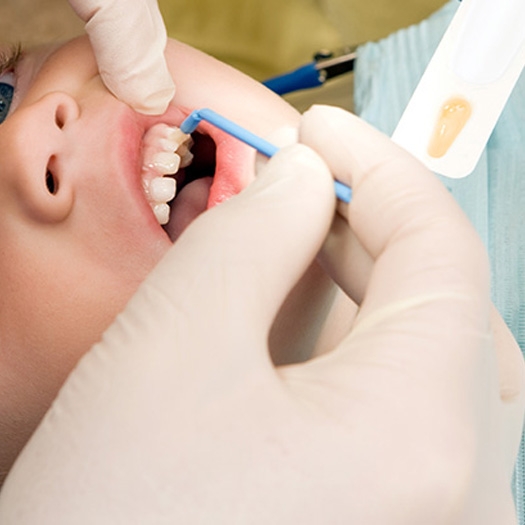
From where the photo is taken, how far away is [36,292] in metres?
0.97

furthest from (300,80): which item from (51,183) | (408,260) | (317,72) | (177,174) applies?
(408,260)

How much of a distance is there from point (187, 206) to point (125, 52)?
25cm

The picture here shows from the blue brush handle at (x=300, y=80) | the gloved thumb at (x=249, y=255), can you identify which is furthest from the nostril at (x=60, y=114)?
the blue brush handle at (x=300, y=80)

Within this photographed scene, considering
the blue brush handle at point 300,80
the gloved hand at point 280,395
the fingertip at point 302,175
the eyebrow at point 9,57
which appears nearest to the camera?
the gloved hand at point 280,395

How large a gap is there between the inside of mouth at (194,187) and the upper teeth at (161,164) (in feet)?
0.17

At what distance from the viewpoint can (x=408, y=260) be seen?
751 millimetres

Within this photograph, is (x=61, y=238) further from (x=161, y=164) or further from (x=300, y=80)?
(x=300, y=80)

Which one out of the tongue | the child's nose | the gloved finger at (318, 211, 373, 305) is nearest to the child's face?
the child's nose

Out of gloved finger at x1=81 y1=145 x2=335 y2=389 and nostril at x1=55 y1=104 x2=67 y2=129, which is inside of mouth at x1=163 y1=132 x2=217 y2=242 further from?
gloved finger at x1=81 y1=145 x2=335 y2=389

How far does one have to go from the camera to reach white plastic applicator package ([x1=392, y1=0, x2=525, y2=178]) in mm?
997

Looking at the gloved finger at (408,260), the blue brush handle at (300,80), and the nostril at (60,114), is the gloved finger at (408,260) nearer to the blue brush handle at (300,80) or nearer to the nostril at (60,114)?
the nostril at (60,114)

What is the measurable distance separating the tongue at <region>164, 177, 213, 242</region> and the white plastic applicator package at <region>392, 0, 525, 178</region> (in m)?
0.32

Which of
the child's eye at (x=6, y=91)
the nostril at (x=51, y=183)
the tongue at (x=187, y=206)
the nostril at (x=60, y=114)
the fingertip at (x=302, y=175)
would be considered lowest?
the tongue at (x=187, y=206)

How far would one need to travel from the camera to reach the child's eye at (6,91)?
48.2 inches
